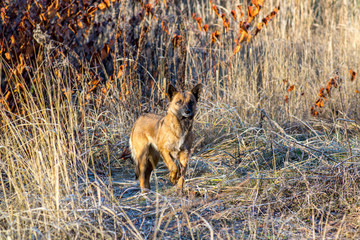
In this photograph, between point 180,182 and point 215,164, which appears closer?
point 180,182

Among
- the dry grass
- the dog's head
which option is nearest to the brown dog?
the dog's head

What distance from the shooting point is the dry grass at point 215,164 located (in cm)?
323

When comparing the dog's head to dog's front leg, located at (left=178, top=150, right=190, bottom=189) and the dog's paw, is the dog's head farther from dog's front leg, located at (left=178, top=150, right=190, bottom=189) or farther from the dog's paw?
the dog's paw

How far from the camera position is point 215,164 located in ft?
16.6

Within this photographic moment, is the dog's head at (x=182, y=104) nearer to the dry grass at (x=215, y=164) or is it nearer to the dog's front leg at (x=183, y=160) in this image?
the dog's front leg at (x=183, y=160)

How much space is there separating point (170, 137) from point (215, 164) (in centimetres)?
75

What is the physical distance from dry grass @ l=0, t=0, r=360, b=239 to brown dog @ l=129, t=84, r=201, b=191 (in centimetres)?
22

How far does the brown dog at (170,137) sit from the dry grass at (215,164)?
0.72 feet

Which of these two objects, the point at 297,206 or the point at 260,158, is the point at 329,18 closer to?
the point at 260,158

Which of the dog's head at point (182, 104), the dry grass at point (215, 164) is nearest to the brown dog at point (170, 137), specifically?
the dog's head at point (182, 104)

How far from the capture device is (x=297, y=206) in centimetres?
374

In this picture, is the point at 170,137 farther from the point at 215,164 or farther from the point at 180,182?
the point at 215,164

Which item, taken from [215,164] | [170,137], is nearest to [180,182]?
[170,137]

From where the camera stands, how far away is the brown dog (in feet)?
15.1
